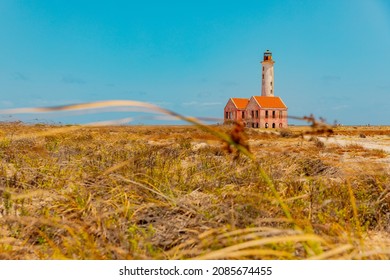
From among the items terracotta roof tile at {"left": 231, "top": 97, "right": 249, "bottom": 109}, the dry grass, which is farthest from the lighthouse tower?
the dry grass

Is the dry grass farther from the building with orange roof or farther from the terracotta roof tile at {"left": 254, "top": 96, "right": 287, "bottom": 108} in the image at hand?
the terracotta roof tile at {"left": 254, "top": 96, "right": 287, "bottom": 108}

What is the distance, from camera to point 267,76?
155ft

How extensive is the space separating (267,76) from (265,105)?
7.71 m

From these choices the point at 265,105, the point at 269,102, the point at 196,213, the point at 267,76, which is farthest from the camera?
the point at 267,76

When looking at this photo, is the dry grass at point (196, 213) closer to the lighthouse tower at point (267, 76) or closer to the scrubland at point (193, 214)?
the scrubland at point (193, 214)

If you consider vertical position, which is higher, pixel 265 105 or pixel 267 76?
pixel 267 76

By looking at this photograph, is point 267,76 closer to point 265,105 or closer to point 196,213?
point 265,105

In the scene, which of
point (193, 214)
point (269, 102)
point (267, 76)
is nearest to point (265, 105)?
point (269, 102)

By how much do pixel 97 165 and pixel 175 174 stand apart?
3.07ft

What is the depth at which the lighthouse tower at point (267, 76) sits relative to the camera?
46812 mm

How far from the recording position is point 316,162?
5562mm

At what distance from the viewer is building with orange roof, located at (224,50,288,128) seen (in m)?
39.6

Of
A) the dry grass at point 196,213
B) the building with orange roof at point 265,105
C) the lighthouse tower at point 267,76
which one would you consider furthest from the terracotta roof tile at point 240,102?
the dry grass at point 196,213
